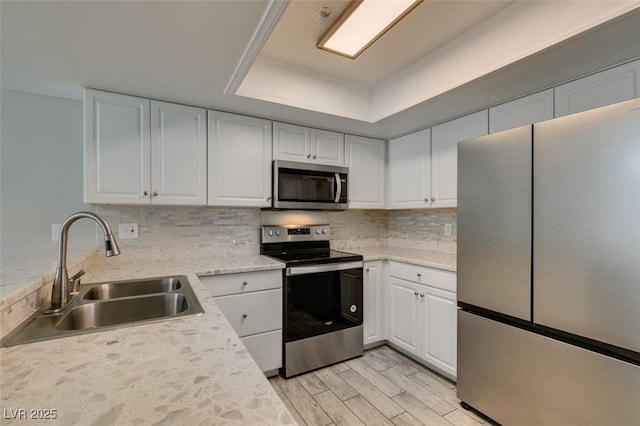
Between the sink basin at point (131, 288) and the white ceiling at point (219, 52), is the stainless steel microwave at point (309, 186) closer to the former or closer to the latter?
the white ceiling at point (219, 52)

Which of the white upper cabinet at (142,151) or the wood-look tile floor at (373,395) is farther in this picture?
the white upper cabinet at (142,151)

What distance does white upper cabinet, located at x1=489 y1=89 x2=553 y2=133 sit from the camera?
1817mm

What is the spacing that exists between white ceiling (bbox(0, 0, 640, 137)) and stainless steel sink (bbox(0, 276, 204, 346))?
1.19 meters

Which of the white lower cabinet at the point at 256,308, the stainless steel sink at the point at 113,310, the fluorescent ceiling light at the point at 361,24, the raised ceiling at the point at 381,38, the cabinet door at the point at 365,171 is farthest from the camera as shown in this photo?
the cabinet door at the point at 365,171

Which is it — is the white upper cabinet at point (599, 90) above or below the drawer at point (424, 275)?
above

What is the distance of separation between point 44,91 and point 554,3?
3.04 m

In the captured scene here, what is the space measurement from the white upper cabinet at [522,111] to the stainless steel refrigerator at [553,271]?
48cm

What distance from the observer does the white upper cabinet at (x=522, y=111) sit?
5.96 feet

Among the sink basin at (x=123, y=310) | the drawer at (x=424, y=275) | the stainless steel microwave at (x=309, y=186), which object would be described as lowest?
the drawer at (x=424, y=275)

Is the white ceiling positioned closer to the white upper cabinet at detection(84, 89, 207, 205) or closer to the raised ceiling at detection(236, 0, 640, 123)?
the raised ceiling at detection(236, 0, 640, 123)

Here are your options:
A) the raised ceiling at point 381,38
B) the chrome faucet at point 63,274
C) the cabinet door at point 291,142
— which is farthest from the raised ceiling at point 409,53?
the chrome faucet at point 63,274

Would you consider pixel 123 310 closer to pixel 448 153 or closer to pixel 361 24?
pixel 361 24

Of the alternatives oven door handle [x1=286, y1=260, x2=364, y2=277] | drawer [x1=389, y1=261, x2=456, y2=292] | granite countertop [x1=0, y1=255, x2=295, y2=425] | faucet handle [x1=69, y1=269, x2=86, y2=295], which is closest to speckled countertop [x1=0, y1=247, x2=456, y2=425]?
granite countertop [x1=0, y1=255, x2=295, y2=425]

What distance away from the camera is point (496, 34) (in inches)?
64.7
